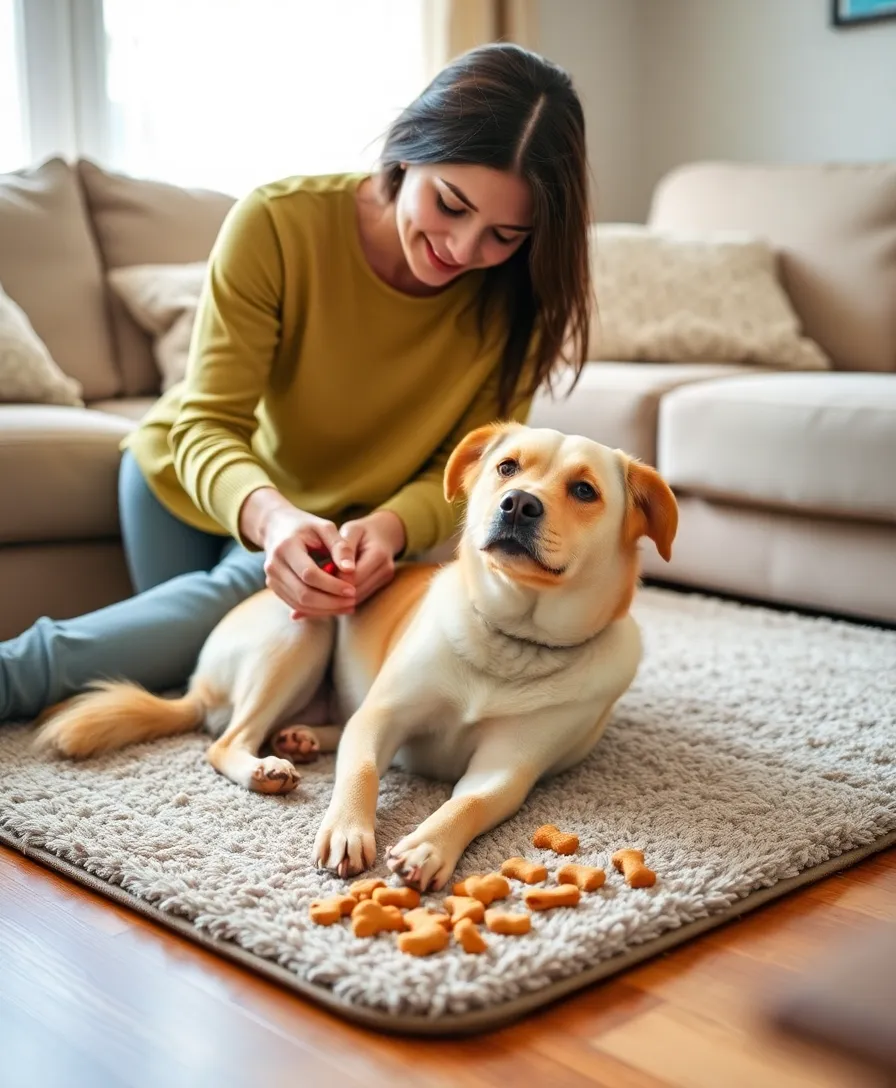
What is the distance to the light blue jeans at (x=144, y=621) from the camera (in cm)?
181

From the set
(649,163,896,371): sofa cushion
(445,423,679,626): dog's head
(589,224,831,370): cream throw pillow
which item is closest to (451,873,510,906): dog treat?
(445,423,679,626): dog's head

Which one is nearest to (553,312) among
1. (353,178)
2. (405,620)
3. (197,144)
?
(353,178)

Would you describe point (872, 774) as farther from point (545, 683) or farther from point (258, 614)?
point (258, 614)

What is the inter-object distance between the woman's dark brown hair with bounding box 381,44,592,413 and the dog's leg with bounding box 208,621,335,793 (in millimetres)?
599

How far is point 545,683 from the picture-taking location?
157 centimetres

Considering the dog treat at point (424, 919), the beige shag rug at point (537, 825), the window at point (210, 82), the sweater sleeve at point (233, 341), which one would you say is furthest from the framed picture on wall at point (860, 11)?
the dog treat at point (424, 919)

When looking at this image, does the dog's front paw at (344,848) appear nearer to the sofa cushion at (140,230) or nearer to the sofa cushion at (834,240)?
the sofa cushion at (140,230)

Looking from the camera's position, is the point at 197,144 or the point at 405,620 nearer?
the point at 405,620

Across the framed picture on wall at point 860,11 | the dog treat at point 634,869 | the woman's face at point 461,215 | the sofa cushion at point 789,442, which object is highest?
the framed picture on wall at point 860,11

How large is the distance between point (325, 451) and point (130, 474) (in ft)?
1.18

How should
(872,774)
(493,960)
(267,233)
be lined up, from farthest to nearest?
(267,233)
(872,774)
(493,960)

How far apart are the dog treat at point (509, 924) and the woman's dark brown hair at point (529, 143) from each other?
946mm

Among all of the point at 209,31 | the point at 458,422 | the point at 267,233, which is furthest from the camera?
the point at 209,31

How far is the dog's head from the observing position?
143 centimetres
